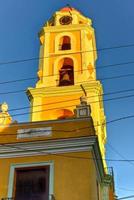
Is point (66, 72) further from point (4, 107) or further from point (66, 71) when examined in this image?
point (4, 107)

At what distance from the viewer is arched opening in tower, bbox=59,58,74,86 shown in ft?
82.8

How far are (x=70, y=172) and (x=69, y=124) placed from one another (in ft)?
6.04

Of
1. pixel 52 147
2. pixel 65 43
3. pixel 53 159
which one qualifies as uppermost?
pixel 65 43

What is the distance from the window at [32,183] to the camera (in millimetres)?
14953

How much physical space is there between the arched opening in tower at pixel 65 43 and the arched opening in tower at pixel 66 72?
1684 millimetres

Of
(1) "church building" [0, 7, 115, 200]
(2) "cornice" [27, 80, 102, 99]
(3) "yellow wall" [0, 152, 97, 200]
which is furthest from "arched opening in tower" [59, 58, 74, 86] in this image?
(3) "yellow wall" [0, 152, 97, 200]

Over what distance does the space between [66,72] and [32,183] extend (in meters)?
11.9

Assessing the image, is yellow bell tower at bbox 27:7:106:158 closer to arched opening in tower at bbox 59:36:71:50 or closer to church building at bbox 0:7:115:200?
arched opening in tower at bbox 59:36:71:50

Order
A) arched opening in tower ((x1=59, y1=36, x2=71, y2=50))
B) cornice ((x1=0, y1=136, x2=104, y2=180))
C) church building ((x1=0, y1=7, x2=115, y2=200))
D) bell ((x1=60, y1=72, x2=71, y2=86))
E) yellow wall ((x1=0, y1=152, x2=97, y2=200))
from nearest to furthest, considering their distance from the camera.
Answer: yellow wall ((x1=0, y1=152, x2=97, y2=200))
church building ((x1=0, y1=7, x2=115, y2=200))
cornice ((x1=0, y1=136, x2=104, y2=180))
bell ((x1=60, y1=72, x2=71, y2=86))
arched opening in tower ((x1=59, y1=36, x2=71, y2=50))

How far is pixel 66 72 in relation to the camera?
26.4 m

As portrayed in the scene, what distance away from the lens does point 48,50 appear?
2767cm

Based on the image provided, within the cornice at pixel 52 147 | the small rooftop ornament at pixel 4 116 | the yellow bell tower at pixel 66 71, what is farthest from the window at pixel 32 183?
the yellow bell tower at pixel 66 71

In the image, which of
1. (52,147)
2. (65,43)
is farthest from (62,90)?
(52,147)

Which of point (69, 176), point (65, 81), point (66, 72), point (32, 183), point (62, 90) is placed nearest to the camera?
point (69, 176)
